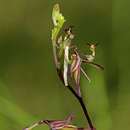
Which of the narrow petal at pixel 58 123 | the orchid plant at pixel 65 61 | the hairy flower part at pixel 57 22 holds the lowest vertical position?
the narrow petal at pixel 58 123

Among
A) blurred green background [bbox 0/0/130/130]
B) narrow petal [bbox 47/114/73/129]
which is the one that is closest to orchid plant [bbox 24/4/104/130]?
narrow petal [bbox 47/114/73/129]

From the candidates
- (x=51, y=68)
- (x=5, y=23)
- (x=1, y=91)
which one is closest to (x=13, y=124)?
(x=1, y=91)

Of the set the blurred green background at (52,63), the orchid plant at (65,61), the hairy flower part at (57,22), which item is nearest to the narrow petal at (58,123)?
the orchid plant at (65,61)

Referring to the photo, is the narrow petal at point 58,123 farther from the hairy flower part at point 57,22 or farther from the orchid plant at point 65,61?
the hairy flower part at point 57,22

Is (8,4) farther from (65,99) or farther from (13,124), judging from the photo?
(13,124)

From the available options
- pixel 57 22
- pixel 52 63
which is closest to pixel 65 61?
pixel 57 22

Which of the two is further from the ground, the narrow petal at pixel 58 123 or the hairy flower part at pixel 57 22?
the hairy flower part at pixel 57 22

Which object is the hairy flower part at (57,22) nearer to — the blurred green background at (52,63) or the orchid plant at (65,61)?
the orchid plant at (65,61)

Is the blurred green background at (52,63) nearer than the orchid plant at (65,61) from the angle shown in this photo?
No

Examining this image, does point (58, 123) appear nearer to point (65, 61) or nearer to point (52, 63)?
point (65, 61)
